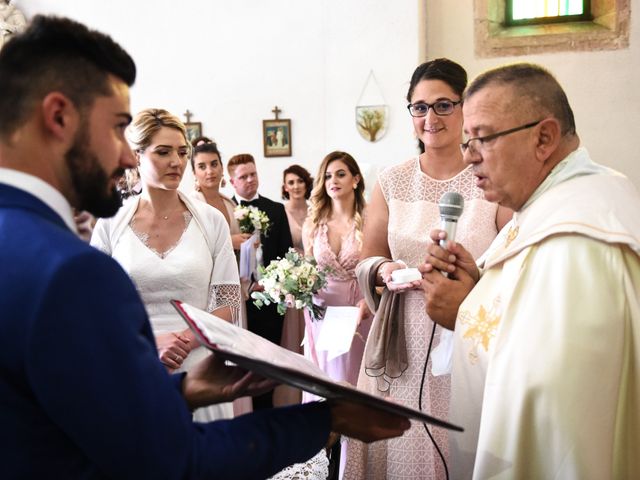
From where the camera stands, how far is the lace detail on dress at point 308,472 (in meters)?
5.33

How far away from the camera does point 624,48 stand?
30.5 feet

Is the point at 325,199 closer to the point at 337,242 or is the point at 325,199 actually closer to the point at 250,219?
the point at 337,242

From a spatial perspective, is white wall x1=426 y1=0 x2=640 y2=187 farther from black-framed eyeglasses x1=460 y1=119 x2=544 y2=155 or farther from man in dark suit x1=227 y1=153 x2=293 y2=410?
black-framed eyeglasses x1=460 y1=119 x2=544 y2=155

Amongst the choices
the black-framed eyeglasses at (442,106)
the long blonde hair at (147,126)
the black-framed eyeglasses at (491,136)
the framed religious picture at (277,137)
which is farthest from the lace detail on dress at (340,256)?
the framed religious picture at (277,137)

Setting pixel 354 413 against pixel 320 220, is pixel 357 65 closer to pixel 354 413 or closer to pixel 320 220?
pixel 320 220

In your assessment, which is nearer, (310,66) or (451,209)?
(451,209)

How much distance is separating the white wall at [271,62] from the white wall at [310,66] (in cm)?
1

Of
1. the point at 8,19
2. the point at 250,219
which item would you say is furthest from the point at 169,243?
the point at 8,19

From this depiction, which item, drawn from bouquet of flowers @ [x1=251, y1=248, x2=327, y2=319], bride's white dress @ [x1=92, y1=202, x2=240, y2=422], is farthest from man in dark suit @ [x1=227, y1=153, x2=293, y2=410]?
bride's white dress @ [x1=92, y1=202, x2=240, y2=422]

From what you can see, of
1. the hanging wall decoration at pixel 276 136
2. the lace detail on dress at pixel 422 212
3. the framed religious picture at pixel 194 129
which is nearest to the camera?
the lace detail on dress at pixel 422 212

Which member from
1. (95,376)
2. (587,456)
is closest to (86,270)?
(95,376)

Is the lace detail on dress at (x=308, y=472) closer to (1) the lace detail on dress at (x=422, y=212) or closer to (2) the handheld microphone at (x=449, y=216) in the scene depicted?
(1) the lace detail on dress at (x=422, y=212)

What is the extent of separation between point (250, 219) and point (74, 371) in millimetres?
5374

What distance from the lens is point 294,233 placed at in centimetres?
768
